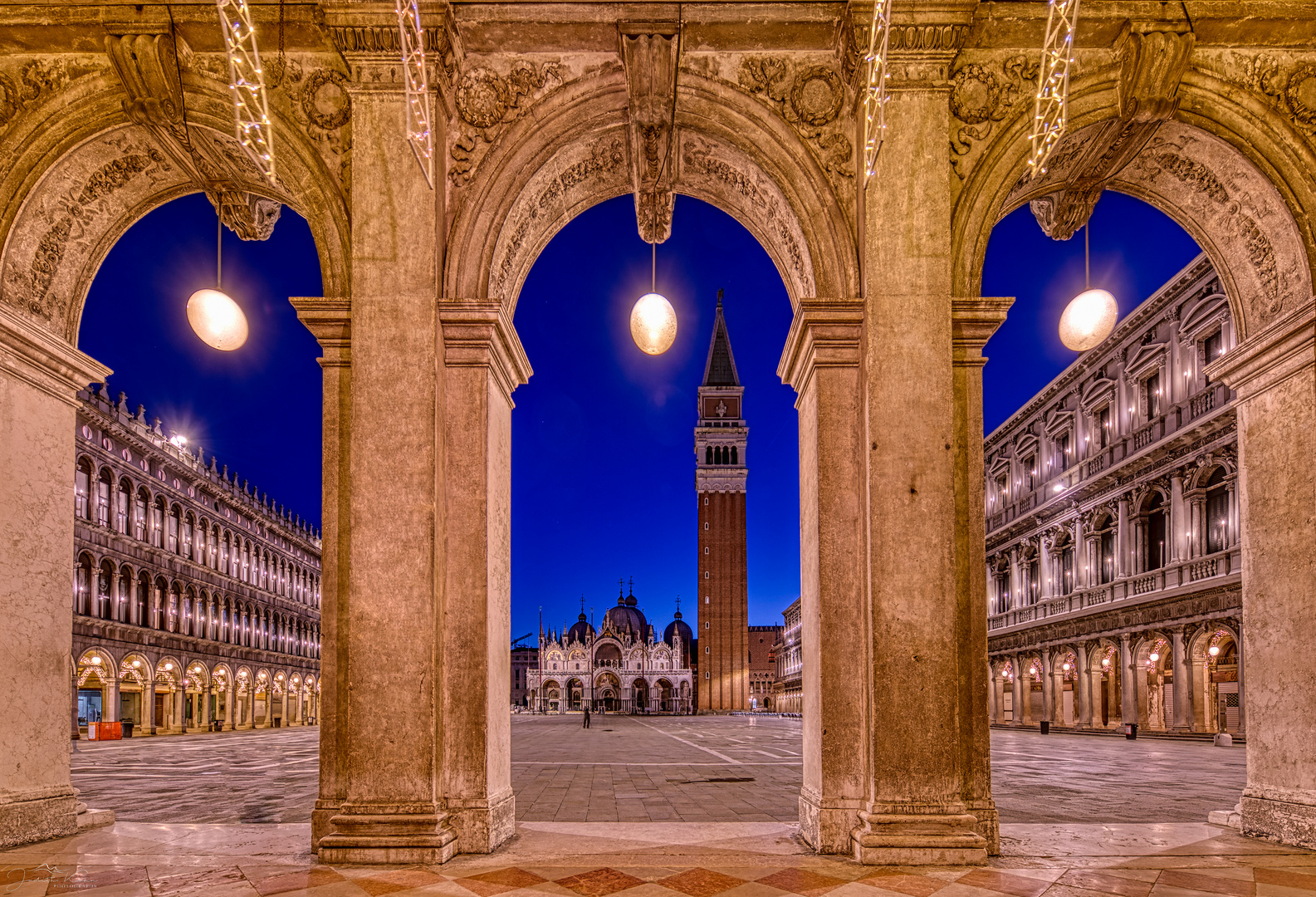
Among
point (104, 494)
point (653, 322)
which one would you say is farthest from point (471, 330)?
point (104, 494)

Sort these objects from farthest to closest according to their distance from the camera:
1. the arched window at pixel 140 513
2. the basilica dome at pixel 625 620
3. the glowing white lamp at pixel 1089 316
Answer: the basilica dome at pixel 625 620
the arched window at pixel 140 513
the glowing white lamp at pixel 1089 316

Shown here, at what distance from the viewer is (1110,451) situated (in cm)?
3023

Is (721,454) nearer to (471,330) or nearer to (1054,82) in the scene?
(471,330)

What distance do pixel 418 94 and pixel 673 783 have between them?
953 centimetres

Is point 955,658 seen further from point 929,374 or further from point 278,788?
point 278,788

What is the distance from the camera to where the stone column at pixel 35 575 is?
704 cm

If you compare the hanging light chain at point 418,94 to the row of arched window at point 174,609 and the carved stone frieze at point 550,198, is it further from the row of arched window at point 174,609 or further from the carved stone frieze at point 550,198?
the row of arched window at point 174,609

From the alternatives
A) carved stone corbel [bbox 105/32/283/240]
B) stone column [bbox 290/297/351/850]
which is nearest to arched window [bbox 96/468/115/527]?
carved stone corbel [bbox 105/32/283/240]

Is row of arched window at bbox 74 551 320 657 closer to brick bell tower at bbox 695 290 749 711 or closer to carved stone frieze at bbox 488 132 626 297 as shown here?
carved stone frieze at bbox 488 132 626 297

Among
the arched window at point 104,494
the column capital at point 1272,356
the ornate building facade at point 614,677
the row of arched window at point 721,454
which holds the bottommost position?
the ornate building facade at point 614,677

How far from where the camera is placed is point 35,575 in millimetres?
7406

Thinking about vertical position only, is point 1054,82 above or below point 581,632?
above

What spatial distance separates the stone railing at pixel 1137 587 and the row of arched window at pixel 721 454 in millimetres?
51874

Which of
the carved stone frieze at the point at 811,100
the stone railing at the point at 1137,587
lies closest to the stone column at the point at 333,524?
the carved stone frieze at the point at 811,100
